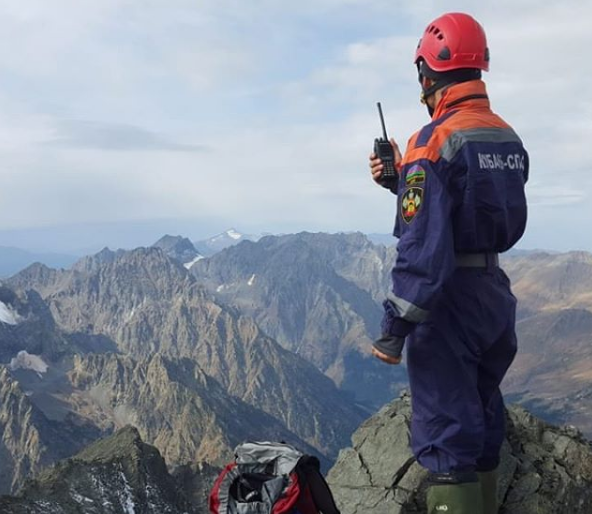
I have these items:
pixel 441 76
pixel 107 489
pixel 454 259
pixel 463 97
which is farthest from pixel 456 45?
pixel 107 489

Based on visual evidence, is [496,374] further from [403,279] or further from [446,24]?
[446,24]

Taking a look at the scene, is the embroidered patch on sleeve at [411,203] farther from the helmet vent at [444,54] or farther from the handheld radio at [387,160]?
the helmet vent at [444,54]

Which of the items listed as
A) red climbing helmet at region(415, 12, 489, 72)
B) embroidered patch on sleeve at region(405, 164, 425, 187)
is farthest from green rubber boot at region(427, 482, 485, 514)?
red climbing helmet at region(415, 12, 489, 72)

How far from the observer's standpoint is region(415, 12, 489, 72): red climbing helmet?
6590 mm

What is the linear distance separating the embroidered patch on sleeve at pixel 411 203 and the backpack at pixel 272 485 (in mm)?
3291

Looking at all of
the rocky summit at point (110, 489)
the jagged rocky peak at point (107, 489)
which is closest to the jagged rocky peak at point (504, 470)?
the rocky summit at point (110, 489)

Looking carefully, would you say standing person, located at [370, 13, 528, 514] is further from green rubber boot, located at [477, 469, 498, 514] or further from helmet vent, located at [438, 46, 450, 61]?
green rubber boot, located at [477, 469, 498, 514]

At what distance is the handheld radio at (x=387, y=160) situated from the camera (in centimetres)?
759

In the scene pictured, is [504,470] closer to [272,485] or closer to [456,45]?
[272,485]

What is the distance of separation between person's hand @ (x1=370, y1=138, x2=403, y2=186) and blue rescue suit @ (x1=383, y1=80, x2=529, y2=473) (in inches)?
38.8

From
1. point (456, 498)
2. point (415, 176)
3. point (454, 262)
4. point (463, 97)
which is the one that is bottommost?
point (456, 498)

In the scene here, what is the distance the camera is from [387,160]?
301 inches

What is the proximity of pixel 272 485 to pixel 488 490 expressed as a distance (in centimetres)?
258

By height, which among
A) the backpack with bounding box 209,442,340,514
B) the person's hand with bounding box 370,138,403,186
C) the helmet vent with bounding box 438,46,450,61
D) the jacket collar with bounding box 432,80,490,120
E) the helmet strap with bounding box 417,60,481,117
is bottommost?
the backpack with bounding box 209,442,340,514
